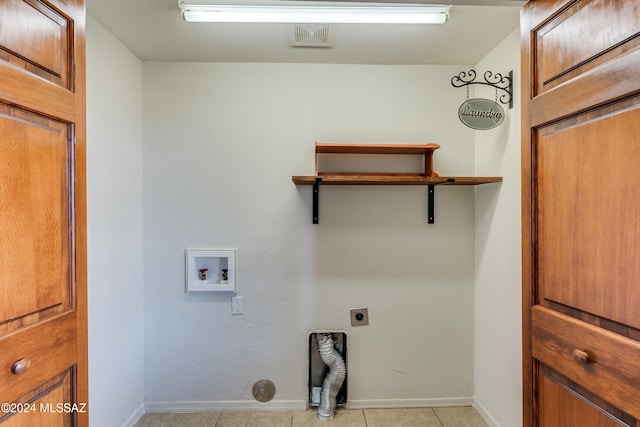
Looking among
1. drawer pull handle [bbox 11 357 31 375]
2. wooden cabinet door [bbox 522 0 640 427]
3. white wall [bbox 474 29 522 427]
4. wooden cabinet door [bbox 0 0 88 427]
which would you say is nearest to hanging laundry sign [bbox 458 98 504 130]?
white wall [bbox 474 29 522 427]

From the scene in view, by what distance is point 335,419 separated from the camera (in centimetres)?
217

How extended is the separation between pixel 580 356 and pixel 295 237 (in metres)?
1.67

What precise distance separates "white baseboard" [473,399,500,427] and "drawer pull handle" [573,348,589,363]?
142 centimetres

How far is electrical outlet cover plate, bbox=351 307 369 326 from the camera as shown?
232cm

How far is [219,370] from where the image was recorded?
2.29 metres

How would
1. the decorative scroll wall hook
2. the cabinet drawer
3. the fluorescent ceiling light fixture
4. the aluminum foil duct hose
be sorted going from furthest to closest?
the aluminum foil duct hose < the decorative scroll wall hook < the fluorescent ceiling light fixture < the cabinet drawer

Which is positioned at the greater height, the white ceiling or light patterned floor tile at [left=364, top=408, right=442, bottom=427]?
the white ceiling

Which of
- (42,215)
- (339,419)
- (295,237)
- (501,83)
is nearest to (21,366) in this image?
(42,215)

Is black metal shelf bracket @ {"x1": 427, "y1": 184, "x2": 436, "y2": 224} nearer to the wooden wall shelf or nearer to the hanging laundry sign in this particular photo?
the wooden wall shelf

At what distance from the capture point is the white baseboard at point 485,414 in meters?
2.07

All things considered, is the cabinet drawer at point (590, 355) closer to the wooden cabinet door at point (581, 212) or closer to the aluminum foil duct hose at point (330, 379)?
the wooden cabinet door at point (581, 212)

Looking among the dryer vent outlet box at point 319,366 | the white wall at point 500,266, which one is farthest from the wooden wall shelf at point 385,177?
the dryer vent outlet box at point 319,366

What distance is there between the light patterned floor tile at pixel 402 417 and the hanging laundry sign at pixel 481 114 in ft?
6.25

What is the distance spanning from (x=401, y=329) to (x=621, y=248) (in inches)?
65.6
